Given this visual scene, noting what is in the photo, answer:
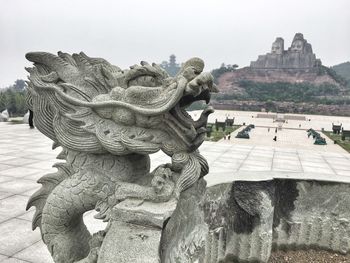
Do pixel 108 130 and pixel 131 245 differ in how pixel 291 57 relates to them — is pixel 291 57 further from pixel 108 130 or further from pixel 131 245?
pixel 131 245

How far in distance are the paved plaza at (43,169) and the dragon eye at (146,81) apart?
3.88 ft

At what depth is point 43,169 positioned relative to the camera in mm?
7012

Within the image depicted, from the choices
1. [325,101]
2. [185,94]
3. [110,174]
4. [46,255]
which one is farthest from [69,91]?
[325,101]

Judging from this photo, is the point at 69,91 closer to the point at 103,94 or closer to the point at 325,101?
the point at 103,94

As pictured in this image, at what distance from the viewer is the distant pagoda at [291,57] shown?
67562mm

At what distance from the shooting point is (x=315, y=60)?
6806 cm

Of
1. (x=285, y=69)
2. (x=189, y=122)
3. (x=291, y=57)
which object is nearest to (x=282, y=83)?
(x=285, y=69)

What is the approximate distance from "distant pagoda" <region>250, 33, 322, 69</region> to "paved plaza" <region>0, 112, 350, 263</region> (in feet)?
193

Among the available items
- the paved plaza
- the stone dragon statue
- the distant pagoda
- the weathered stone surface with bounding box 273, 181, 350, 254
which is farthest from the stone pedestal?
the distant pagoda

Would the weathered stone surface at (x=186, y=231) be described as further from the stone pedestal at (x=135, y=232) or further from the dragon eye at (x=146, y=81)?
the dragon eye at (x=146, y=81)

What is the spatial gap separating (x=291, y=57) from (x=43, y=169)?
69.5 metres

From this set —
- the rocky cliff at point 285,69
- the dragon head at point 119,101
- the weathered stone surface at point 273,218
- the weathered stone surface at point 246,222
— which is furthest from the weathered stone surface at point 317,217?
the rocky cliff at point 285,69

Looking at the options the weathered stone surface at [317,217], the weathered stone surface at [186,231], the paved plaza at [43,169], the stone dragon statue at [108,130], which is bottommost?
the paved plaza at [43,169]

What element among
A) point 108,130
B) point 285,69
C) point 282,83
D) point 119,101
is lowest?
point 108,130
